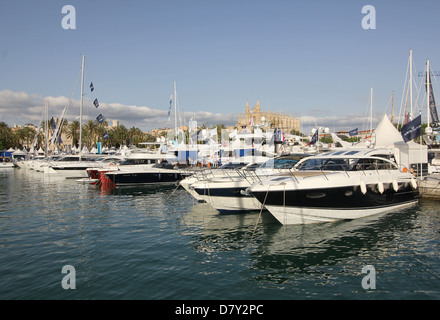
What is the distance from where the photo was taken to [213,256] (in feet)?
32.3

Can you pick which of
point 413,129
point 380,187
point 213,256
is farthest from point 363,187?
point 413,129

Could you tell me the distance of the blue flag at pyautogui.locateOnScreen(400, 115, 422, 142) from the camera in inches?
768

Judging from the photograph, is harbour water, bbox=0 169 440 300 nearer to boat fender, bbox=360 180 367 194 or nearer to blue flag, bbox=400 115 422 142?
boat fender, bbox=360 180 367 194

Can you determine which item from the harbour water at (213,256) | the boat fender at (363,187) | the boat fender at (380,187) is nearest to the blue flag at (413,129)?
the harbour water at (213,256)

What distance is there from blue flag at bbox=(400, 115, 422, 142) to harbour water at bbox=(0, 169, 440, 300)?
17.4ft

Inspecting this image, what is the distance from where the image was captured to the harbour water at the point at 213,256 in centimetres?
752

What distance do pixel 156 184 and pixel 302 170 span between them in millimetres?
18576

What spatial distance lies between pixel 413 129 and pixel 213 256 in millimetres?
16429

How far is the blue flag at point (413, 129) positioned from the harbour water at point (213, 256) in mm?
5313

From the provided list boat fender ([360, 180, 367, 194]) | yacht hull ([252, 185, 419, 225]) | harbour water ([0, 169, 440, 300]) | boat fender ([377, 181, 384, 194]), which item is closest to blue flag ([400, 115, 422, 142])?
harbour water ([0, 169, 440, 300])

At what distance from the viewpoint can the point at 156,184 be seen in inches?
1209

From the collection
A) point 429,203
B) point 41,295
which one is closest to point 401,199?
point 429,203

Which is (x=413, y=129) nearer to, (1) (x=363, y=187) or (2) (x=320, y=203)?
(1) (x=363, y=187)
